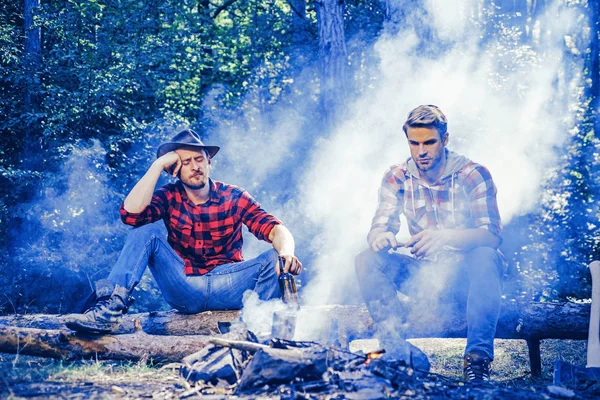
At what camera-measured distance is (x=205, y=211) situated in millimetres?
4707

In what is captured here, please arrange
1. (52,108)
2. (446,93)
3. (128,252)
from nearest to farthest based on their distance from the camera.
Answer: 1. (128,252)
2. (52,108)
3. (446,93)

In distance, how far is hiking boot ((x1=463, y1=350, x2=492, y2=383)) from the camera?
3.70 meters

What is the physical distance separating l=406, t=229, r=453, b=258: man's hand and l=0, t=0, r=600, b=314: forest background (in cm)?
474

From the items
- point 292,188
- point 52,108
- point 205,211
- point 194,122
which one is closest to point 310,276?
point 292,188

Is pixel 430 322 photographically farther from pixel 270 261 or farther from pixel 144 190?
pixel 144 190

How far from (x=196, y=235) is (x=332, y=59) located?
7.05m

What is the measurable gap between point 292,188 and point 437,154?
6711 millimetres

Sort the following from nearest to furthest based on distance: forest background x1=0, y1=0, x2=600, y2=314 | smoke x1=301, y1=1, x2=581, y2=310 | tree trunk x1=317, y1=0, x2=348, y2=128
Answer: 1. forest background x1=0, y1=0, x2=600, y2=314
2. smoke x1=301, y1=1, x2=581, y2=310
3. tree trunk x1=317, y1=0, x2=348, y2=128

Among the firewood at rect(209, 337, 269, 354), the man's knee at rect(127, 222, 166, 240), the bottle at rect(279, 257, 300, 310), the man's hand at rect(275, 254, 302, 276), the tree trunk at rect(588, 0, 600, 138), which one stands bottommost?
the firewood at rect(209, 337, 269, 354)

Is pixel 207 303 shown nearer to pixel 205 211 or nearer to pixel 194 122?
pixel 205 211

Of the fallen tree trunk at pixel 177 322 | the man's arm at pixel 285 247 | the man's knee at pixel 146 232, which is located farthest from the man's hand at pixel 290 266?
the man's knee at pixel 146 232

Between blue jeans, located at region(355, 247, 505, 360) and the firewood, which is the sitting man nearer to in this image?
blue jeans, located at region(355, 247, 505, 360)

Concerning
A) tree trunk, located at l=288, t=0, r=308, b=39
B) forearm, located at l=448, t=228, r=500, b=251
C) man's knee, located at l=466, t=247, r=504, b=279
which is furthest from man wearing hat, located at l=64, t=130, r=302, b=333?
tree trunk, located at l=288, t=0, r=308, b=39

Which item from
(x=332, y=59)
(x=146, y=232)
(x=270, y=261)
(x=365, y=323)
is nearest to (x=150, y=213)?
(x=146, y=232)
